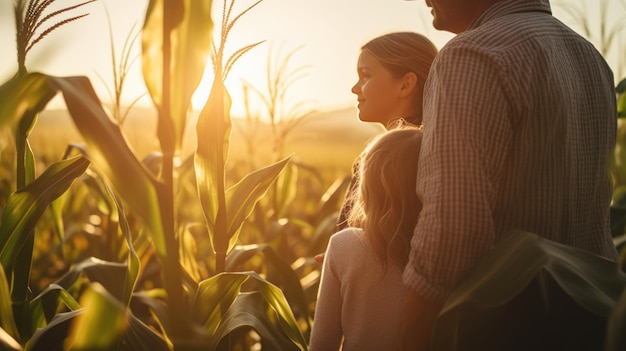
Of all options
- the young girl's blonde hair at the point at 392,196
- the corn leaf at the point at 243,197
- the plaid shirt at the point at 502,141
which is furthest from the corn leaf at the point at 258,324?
the plaid shirt at the point at 502,141

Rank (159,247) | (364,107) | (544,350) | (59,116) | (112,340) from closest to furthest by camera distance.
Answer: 1. (112,340)
2. (159,247)
3. (544,350)
4. (364,107)
5. (59,116)

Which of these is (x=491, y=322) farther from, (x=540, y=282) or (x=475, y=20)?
(x=475, y=20)

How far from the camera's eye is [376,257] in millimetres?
1473

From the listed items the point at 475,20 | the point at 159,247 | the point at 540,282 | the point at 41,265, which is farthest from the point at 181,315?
the point at 41,265

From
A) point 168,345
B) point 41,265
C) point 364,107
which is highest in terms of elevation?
point 364,107

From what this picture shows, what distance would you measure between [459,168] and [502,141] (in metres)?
0.12

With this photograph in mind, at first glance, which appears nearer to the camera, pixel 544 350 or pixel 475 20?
pixel 544 350

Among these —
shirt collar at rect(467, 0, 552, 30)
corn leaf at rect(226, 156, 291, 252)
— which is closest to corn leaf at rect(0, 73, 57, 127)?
corn leaf at rect(226, 156, 291, 252)

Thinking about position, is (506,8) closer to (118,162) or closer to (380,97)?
(380,97)

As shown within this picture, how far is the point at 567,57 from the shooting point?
52.7 inches

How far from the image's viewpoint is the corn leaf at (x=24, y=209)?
134 cm

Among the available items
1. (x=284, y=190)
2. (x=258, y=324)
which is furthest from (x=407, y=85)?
(x=284, y=190)

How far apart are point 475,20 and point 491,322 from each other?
67 cm

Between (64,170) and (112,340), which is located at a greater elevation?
(64,170)
